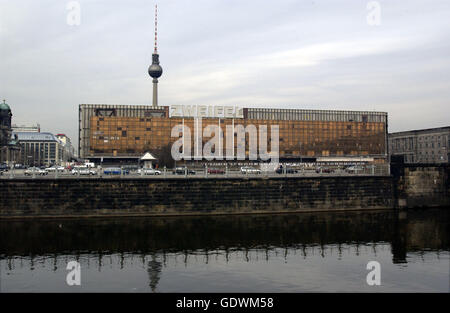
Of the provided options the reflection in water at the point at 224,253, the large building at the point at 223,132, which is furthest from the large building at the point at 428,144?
the reflection in water at the point at 224,253

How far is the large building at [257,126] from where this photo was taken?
158 m

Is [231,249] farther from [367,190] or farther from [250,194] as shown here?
[367,190]

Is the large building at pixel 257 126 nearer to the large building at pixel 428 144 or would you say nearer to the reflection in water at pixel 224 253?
the large building at pixel 428 144

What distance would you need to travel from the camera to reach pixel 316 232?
44.7 m

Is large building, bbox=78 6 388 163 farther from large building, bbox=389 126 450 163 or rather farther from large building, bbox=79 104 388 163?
large building, bbox=389 126 450 163

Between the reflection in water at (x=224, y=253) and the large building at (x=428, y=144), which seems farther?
the large building at (x=428, y=144)

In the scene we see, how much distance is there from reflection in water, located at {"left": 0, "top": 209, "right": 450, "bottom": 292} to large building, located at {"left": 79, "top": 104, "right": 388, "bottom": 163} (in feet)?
351

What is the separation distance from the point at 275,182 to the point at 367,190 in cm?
1523

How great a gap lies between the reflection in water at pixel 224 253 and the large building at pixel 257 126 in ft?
351

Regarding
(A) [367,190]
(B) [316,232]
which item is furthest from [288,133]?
(B) [316,232]

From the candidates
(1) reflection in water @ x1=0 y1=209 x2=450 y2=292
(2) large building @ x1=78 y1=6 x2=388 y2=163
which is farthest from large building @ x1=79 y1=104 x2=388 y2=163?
(1) reflection in water @ x1=0 y1=209 x2=450 y2=292

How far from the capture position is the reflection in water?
27438 mm

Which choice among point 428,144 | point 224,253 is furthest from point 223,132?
point 224,253
